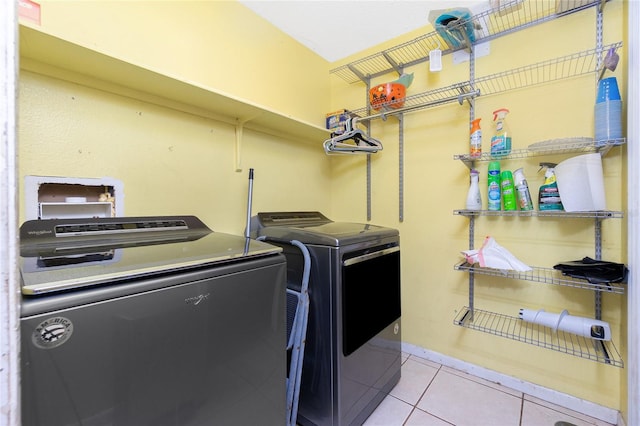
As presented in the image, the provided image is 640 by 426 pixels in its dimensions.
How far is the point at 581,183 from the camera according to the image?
1.36 metres

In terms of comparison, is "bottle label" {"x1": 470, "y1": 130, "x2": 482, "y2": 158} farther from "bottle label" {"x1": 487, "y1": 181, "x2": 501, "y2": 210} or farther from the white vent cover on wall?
the white vent cover on wall

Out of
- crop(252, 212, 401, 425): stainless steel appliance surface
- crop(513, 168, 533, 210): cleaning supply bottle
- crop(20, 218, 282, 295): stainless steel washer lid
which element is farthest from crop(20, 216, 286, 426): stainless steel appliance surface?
crop(513, 168, 533, 210): cleaning supply bottle

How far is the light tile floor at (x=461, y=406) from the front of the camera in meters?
1.45

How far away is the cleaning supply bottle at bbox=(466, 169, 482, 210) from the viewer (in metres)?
1.71

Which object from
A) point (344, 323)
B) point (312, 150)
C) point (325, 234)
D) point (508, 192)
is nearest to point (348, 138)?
point (312, 150)

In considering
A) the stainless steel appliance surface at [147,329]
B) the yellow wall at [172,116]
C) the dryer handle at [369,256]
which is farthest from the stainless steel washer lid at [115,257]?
the dryer handle at [369,256]

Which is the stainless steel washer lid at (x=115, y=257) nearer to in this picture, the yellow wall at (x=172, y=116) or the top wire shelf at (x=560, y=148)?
the yellow wall at (x=172, y=116)

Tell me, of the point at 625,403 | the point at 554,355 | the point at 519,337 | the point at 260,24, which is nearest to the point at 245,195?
the point at 260,24

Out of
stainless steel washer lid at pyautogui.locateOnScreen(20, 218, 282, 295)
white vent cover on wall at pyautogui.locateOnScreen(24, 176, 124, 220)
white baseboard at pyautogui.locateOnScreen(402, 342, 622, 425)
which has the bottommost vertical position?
white baseboard at pyautogui.locateOnScreen(402, 342, 622, 425)

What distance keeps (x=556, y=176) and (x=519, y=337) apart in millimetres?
933

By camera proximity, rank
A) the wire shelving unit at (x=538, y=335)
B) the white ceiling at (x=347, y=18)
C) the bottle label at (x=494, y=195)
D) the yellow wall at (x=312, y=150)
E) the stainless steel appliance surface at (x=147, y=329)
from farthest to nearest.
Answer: the white ceiling at (x=347, y=18) < the bottle label at (x=494, y=195) < the wire shelving unit at (x=538, y=335) < the yellow wall at (x=312, y=150) < the stainless steel appliance surface at (x=147, y=329)

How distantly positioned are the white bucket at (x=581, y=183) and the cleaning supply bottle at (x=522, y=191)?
146 millimetres

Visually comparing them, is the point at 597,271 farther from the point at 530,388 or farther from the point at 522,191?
the point at 530,388

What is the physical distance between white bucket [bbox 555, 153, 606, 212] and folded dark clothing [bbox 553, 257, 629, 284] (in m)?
0.28
